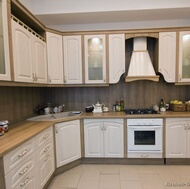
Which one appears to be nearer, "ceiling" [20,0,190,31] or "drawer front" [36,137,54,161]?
"drawer front" [36,137,54,161]

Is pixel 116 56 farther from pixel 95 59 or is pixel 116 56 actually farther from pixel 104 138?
pixel 104 138

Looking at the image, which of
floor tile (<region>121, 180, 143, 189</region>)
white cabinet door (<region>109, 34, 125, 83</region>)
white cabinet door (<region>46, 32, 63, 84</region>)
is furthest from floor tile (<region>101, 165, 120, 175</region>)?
white cabinet door (<region>46, 32, 63, 84</region>)

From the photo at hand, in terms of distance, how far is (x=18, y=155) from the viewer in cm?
140

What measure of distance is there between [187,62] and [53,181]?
2.94 metres

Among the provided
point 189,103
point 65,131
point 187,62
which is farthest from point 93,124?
point 187,62

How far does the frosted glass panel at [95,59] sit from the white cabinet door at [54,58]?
0.52 m

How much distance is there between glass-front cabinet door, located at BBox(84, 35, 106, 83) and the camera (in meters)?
2.80

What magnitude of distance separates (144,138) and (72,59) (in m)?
1.87

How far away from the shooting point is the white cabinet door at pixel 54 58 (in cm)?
259

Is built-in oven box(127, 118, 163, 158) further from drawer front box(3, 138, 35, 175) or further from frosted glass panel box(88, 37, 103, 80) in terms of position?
drawer front box(3, 138, 35, 175)

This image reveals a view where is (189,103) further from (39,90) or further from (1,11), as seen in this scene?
(1,11)

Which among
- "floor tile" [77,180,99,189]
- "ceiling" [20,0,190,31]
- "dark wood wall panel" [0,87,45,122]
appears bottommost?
"floor tile" [77,180,99,189]

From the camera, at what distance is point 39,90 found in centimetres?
301

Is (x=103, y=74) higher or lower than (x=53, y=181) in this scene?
higher
